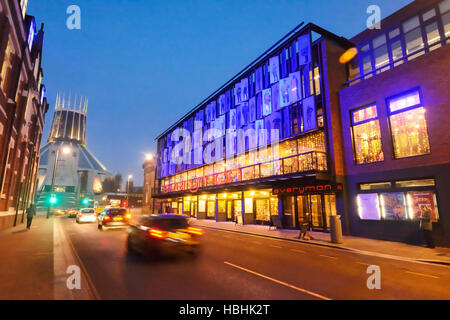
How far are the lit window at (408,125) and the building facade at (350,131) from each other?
52 mm

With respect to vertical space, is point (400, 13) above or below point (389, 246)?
above

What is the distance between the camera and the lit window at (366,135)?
606 inches

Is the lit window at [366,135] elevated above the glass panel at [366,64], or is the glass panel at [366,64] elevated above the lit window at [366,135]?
the glass panel at [366,64]

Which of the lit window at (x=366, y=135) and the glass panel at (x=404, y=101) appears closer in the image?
the glass panel at (x=404, y=101)

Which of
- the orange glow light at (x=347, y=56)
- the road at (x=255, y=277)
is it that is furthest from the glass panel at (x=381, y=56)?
the road at (x=255, y=277)

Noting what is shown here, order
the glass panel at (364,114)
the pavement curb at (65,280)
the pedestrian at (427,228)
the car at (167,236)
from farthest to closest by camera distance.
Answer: the glass panel at (364,114), the pedestrian at (427,228), the car at (167,236), the pavement curb at (65,280)

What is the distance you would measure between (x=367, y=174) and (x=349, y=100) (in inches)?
222

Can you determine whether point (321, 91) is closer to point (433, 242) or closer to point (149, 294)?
point (433, 242)

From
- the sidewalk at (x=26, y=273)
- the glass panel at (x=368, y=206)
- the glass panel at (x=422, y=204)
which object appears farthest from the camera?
the glass panel at (x=368, y=206)

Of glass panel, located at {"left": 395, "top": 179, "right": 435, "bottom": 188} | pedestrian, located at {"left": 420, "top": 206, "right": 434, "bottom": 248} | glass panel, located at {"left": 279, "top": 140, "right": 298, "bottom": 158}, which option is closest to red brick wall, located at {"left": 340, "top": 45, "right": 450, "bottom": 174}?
glass panel, located at {"left": 395, "top": 179, "right": 435, "bottom": 188}

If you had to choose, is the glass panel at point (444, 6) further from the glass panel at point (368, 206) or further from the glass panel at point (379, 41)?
the glass panel at point (368, 206)

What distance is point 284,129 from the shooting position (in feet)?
69.4

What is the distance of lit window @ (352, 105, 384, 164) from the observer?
50.5 ft
